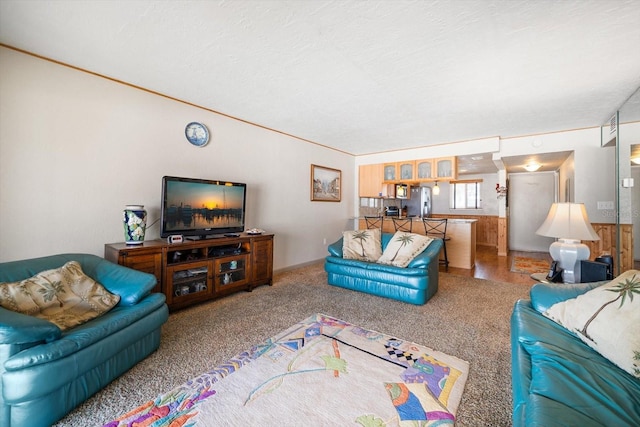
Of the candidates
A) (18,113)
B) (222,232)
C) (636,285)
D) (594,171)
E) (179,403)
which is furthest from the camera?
(594,171)

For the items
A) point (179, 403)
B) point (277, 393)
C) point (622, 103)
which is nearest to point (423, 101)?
point (622, 103)

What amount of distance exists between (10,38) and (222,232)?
8.05 feet

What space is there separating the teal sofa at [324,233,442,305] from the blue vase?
237 cm

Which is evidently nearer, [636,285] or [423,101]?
[636,285]

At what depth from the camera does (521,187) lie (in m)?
7.49

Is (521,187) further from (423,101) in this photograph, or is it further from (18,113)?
(18,113)

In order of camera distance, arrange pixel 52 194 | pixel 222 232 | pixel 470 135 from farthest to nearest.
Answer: pixel 470 135
pixel 222 232
pixel 52 194

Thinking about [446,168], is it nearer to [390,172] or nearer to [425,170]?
[425,170]

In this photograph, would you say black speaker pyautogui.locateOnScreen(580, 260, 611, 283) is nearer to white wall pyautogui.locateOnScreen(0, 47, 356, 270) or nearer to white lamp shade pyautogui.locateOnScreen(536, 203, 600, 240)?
white lamp shade pyautogui.locateOnScreen(536, 203, 600, 240)

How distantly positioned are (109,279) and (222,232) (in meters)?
1.41

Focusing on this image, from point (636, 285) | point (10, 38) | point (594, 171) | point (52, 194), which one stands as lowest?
point (636, 285)

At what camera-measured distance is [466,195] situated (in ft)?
28.2

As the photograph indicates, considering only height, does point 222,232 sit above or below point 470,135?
below

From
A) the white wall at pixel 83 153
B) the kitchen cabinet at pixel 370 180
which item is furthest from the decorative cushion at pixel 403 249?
the kitchen cabinet at pixel 370 180
